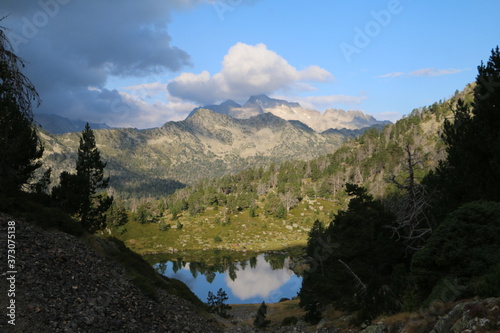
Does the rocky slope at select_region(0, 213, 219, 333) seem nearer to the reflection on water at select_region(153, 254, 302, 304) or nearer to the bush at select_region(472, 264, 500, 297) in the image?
the bush at select_region(472, 264, 500, 297)

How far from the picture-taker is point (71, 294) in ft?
49.2

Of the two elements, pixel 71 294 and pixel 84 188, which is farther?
pixel 84 188

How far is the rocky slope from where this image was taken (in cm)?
1256

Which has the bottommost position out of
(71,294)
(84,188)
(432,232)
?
(71,294)

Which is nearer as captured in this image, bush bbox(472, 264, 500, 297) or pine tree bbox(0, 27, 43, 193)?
bush bbox(472, 264, 500, 297)

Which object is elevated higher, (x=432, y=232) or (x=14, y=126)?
(x=14, y=126)

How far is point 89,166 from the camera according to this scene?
1845 inches

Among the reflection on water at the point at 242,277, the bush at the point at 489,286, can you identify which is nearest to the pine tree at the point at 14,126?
the bush at the point at 489,286

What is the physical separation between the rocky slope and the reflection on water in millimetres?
53647

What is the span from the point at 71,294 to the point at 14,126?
21324 mm

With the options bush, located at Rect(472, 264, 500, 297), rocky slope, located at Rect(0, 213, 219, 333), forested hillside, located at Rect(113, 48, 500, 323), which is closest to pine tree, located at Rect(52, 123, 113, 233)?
rocky slope, located at Rect(0, 213, 219, 333)

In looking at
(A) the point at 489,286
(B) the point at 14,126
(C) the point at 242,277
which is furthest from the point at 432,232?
(C) the point at 242,277

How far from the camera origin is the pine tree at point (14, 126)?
1791 centimetres

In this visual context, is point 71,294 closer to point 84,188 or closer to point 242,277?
point 84,188
